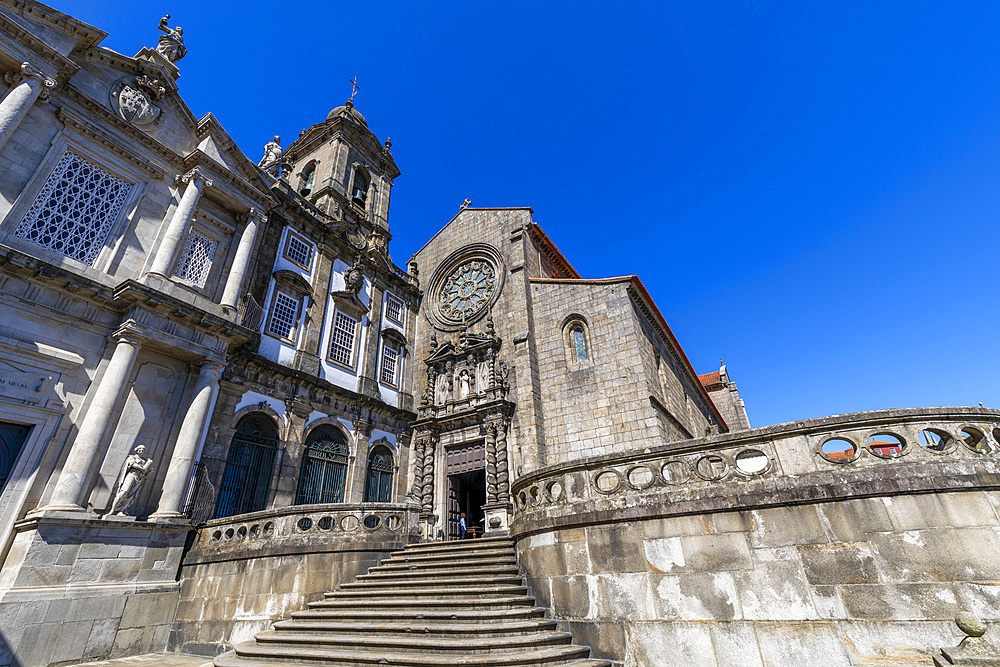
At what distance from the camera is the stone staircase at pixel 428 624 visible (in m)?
5.36

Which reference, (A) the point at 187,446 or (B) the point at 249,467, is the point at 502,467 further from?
(A) the point at 187,446

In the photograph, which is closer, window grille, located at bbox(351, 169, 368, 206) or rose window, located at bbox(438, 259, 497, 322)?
rose window, located at bbox(438, 259, 497, 322)

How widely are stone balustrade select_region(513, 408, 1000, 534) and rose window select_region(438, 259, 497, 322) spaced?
1380 cm

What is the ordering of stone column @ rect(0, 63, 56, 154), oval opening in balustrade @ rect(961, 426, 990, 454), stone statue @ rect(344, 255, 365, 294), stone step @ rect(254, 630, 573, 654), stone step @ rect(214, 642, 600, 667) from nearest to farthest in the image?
stone step @ rect(214, 642, 600, 667)
oval opening in balustrade @ rect(961, 426, 990, 454)
stone step @ rect(254, 630, 573, 654)
stone column @ rect(0, 63, 56, 154)
stone statue @ rect(344, 255, 365, 294)

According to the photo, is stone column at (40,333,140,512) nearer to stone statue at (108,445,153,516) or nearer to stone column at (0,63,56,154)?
stone statue at (108,445,153,516)

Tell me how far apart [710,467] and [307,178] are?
23.4 metres

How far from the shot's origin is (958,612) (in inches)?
Result: 169

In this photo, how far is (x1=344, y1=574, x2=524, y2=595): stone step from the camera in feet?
24.2

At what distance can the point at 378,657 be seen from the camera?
5488 millimetres

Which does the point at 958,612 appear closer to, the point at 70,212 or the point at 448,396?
the point at 448,396

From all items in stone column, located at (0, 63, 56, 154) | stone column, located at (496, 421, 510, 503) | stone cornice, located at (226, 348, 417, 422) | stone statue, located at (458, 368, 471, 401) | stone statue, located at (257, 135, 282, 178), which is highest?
stone statue, located at (257, 135, 282, 178)

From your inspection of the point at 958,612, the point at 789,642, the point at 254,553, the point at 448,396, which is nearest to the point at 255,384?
the point at 254,553

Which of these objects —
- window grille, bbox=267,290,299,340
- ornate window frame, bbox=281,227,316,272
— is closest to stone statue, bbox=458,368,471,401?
window grille, bbox=267,290,299,340

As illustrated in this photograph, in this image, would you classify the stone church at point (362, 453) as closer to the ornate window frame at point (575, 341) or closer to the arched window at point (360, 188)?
the ornate window frame at point (575, 341)
